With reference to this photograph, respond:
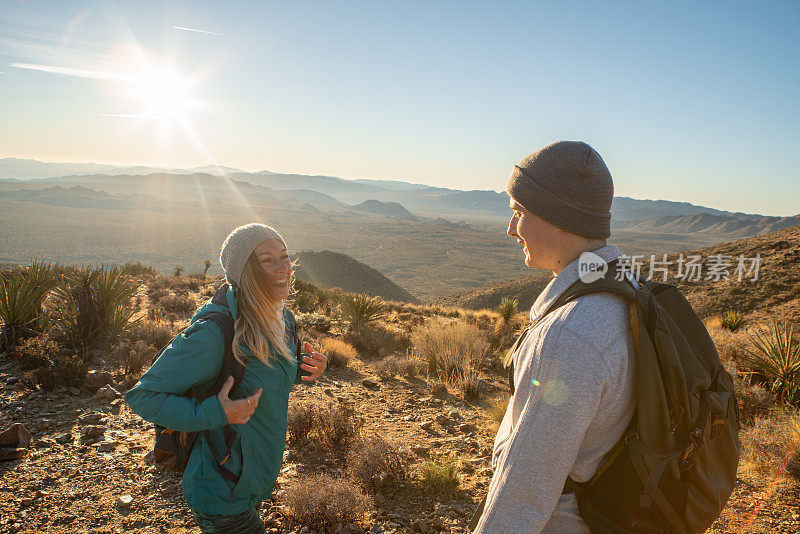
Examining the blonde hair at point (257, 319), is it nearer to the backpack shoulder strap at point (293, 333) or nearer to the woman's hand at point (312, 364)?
the backpack shoulder strap at point (293, 333)

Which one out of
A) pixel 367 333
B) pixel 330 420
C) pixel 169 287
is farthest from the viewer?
pixel 169 287

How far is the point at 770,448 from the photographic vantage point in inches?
155

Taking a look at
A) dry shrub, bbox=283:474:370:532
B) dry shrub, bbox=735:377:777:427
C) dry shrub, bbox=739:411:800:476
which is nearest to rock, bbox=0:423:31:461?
dry shrub, bbox=283:474:370:532

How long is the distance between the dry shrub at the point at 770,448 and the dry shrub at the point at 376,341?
6.01m

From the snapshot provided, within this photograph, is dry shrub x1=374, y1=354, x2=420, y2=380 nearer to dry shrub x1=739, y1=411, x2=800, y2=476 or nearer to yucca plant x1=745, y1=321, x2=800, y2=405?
dry shrub x1=739, y1=411, x2=800, y2=476

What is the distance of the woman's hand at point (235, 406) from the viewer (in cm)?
175

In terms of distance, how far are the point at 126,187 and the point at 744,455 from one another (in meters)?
202

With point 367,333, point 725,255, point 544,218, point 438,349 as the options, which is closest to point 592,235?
point 544,218

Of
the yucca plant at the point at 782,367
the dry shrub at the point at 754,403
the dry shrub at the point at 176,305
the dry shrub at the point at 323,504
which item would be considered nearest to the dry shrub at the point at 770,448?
the dry shrub at the point at 754,403

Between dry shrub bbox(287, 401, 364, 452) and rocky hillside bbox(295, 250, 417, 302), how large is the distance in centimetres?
2906

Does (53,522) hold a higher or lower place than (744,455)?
lower

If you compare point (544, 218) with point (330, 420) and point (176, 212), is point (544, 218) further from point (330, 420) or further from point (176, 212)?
point (176, 212)

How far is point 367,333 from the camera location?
9.77 metres

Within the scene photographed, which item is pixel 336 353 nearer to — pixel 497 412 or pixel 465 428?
pixel 465 428
